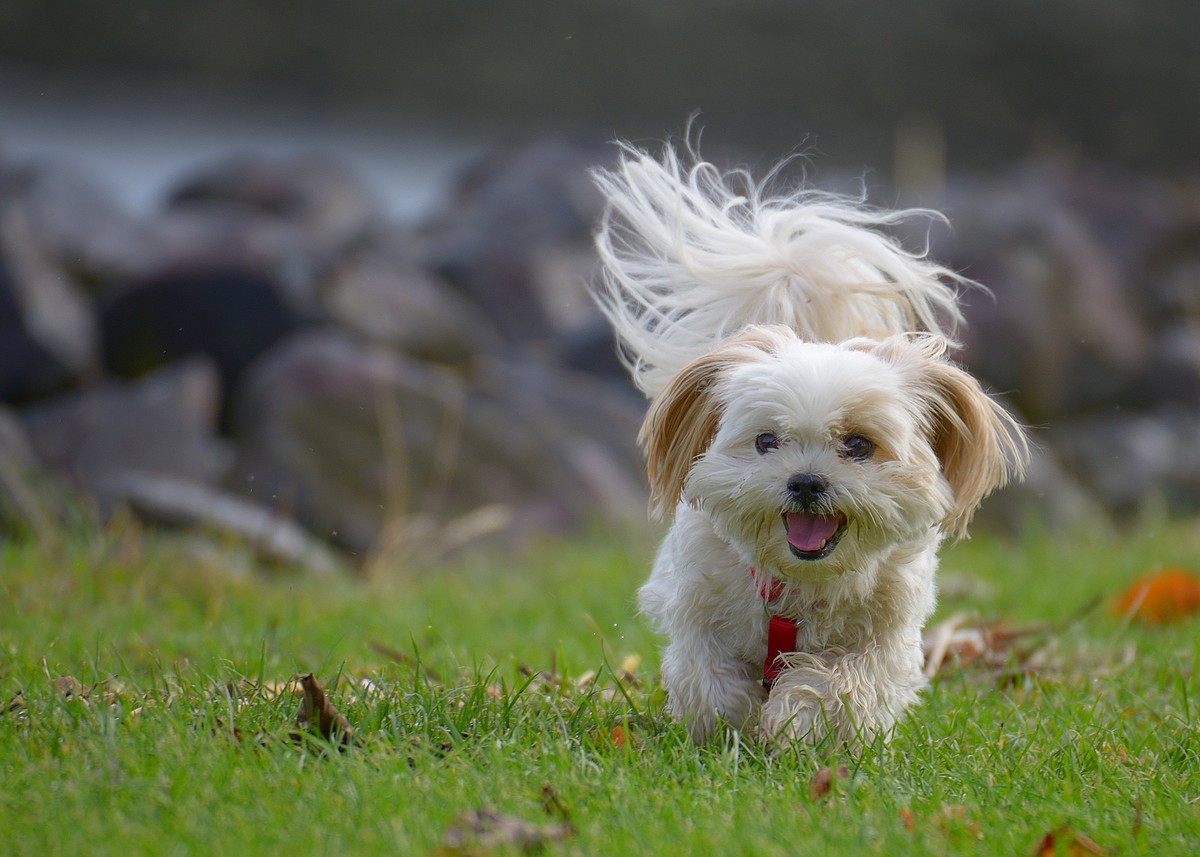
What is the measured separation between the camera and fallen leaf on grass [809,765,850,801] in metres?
2.86

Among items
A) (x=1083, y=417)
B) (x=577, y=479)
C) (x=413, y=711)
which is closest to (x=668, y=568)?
(x=413, y=711)

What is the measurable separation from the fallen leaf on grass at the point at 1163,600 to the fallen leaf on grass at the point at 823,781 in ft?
9.72

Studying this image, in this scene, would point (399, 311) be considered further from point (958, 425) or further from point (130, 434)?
point (958, 425)

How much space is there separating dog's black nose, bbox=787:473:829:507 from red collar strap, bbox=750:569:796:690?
0.30 m

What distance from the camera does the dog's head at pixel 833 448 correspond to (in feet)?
10.1

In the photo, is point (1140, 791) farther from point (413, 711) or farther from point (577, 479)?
point (577, 479)

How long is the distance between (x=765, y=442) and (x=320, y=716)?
1.25 m

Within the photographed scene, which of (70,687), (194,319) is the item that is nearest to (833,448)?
(70,687)

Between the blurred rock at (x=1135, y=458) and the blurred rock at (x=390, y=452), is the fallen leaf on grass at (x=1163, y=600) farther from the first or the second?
the blurred rock at (x=1135, y=458)

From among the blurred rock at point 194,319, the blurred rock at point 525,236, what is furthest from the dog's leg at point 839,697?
the blurred rock at point 525,236

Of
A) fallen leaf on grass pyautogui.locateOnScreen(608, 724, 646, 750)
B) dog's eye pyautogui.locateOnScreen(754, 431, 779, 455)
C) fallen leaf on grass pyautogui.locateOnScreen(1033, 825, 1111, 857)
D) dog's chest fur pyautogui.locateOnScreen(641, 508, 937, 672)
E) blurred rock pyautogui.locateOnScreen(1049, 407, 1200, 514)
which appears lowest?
blurred rock pyautogui.locateOnScreen(1049, 407, 1200, 514)

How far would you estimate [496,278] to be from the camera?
11.6 metres

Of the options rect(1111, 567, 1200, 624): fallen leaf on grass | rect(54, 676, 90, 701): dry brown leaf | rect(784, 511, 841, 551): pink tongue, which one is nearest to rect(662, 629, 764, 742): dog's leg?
rect(784, 511, 841, 551): pink tongue

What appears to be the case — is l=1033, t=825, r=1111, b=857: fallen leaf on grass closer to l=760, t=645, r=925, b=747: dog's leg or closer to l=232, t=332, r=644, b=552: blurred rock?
l=760, t=645, r=925, b=747: dog's leg
